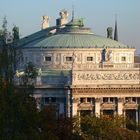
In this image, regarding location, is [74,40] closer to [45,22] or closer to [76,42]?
[76,42]

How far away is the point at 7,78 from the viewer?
4372cm

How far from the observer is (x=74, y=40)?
10025cm

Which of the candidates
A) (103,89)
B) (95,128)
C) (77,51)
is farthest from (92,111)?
(95,128)

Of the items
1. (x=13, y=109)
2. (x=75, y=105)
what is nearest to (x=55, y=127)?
(x=13, y=109)

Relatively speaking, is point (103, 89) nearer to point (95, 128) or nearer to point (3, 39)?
point (95, 128)

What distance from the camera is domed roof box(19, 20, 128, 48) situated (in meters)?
98.3

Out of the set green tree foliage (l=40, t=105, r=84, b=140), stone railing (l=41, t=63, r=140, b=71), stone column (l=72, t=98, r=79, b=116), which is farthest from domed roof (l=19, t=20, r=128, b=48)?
green tree foliage (l=40, t=105, r=84, b=140)

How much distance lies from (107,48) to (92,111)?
30.5ft

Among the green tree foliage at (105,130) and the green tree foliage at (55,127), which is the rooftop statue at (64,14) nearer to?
the green tree foliage at (55,127)

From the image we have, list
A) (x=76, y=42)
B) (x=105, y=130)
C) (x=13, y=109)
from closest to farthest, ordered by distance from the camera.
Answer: (x=13, y=109) < (x=105, y=130) < (x=76, y=42)

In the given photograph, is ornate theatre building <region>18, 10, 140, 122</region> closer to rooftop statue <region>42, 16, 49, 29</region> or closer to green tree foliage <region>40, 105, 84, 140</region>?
rooftop statue <region>42, 16, 49, 29</region>

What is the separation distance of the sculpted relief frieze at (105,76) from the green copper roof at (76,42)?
6584 millimetres

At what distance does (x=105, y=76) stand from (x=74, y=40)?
33.7 ft

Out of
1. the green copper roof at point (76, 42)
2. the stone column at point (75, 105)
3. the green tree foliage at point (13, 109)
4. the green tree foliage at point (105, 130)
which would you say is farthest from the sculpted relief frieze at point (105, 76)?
the green tree foliage at point (13, 109)
